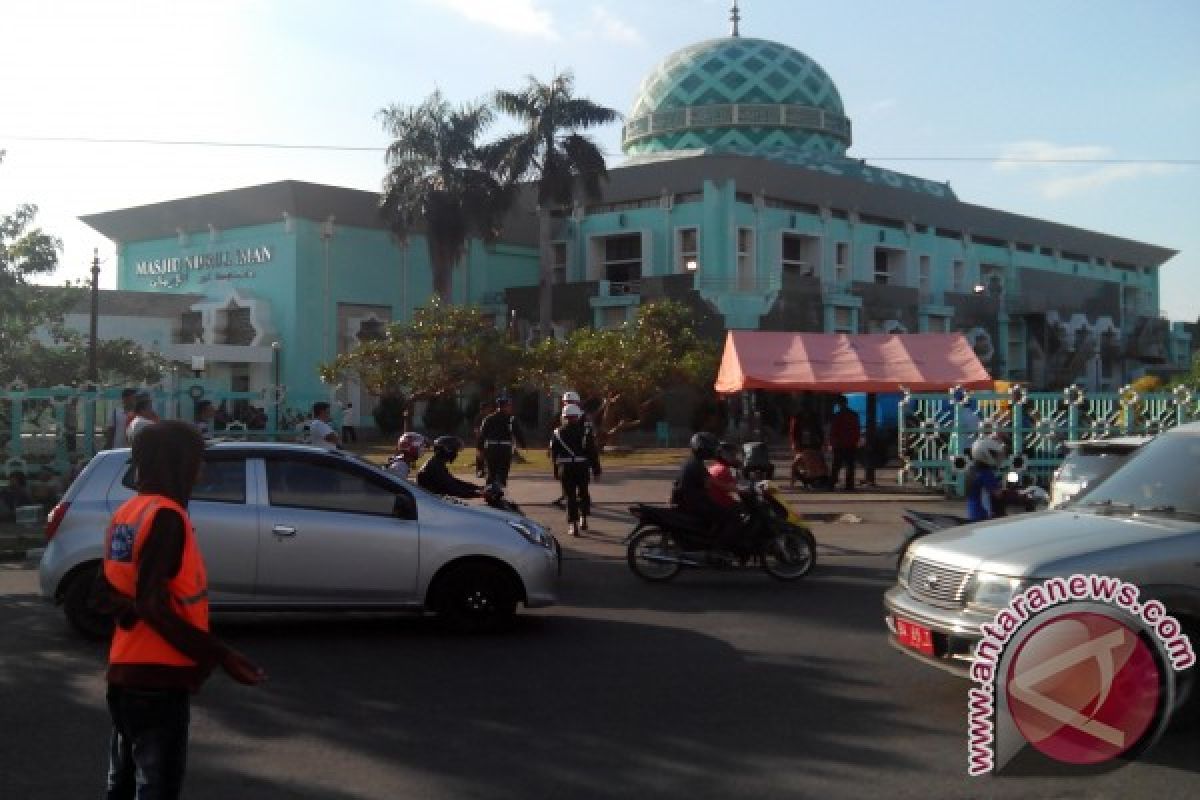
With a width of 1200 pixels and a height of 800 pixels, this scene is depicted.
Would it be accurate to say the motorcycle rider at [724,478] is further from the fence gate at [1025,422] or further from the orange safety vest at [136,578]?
the fence gate at [1025,422]

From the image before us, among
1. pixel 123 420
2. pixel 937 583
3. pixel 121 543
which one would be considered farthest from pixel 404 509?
pixel 123 420

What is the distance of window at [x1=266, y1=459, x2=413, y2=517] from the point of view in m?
8.68

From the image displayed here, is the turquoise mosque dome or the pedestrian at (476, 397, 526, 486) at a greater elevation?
the turquoise mosque dome

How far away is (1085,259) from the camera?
67.4 m

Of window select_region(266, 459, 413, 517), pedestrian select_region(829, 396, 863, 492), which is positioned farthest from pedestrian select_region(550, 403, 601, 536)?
pedestrian select_region(829, 396, 863, 492)

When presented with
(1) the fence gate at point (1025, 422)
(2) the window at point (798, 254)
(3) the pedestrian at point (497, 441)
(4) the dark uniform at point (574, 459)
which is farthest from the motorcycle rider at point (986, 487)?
(2) the window at point (798, 254)

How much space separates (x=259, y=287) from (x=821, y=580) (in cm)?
4294

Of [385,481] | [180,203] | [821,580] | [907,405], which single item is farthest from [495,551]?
[180,203]

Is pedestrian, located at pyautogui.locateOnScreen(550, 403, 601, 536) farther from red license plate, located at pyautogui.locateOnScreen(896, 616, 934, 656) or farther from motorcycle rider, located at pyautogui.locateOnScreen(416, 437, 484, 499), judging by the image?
red license plate, located at pyautogui.locateOnScreen(896, 616, 934, 656)

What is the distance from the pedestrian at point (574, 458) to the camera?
14.8 meters

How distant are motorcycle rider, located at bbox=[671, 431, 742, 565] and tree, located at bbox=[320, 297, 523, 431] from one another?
24.4 m

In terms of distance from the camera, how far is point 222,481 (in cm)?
867

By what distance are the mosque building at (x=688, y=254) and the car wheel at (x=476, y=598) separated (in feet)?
115

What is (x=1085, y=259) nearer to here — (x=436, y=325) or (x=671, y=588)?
(x=436, y=325)
